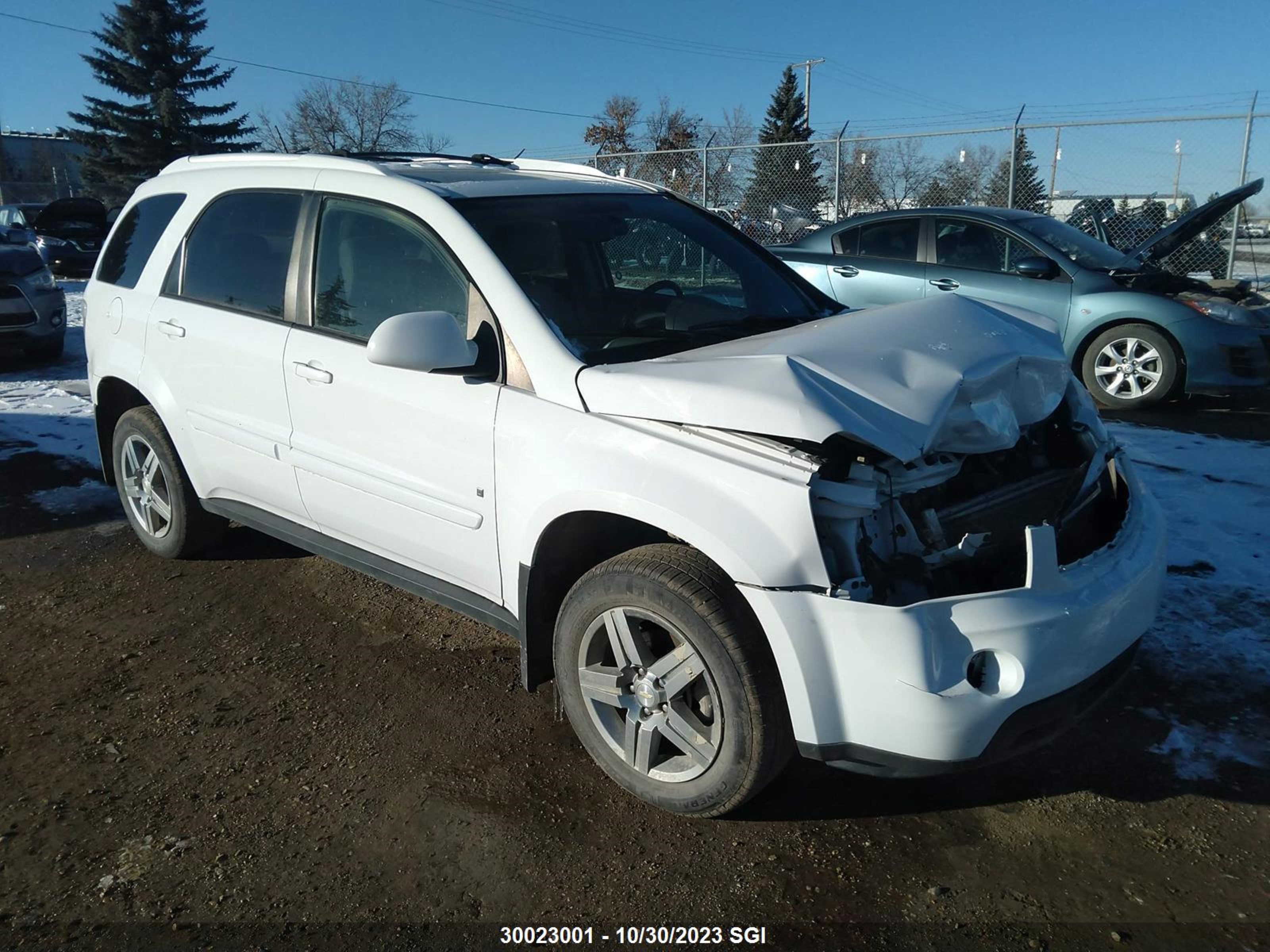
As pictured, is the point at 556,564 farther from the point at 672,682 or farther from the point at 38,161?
the point at 38,161

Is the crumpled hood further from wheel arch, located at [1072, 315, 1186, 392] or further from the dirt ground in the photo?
wheel arch, located at [1072, 315, 1186, 392]

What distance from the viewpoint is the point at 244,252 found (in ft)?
13.6

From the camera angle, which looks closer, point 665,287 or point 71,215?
point 665,287

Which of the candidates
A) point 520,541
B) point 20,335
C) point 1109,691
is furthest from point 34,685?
point 20,335

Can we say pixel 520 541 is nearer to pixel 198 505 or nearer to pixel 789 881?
pixel 789 881

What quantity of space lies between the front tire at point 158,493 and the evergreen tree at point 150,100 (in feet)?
138

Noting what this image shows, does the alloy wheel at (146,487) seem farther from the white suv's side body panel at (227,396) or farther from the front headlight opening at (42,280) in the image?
the front headlight opening at (42,280)

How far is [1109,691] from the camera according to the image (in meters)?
2.77

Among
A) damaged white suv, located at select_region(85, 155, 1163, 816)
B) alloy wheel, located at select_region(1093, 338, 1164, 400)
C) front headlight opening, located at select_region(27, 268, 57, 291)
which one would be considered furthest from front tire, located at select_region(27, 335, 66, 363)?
alloy wheel, located at select_region(1093, 338, 1164, 400)

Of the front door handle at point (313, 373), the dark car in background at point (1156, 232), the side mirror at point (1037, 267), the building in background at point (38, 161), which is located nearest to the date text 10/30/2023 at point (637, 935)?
the front door handle at point (313, 373)

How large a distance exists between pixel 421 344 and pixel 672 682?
1.29 metres

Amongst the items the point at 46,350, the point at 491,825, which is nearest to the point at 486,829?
the point at 491,825

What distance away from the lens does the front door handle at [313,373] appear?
11.7 feet

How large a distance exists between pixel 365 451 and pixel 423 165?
1.29 m
